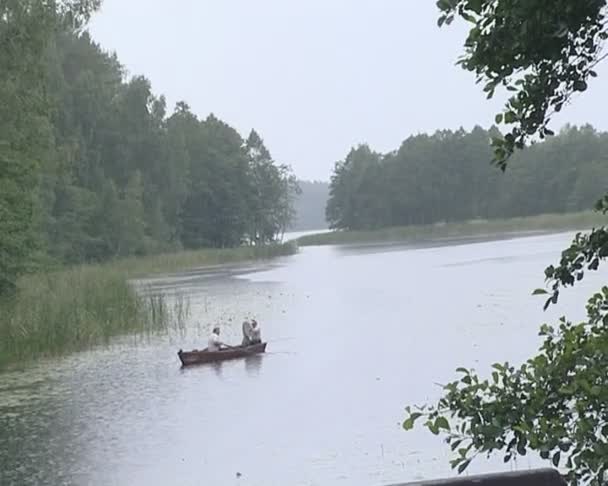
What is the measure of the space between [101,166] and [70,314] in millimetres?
35847

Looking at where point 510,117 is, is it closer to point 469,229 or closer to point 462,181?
point 469,229

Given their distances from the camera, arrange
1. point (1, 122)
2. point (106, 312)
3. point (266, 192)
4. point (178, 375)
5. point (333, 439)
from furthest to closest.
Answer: point (266, 192), point (106, 312), point (178, 375), point (1, 122), point (333, 439)

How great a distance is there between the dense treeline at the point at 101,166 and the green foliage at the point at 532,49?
12.9 metres

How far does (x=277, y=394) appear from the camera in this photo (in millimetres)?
14102

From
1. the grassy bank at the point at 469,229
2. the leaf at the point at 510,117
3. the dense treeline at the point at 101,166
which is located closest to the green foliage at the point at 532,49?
the leaf at the point at 510,117

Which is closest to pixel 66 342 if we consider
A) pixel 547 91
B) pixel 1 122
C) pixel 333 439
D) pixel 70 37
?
pixel 1 122

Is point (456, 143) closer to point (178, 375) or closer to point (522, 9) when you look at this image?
point (178, 375)

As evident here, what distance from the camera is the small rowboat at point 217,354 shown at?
16.9 metres

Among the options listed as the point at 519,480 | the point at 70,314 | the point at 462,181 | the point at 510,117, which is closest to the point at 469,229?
the point at 462,181

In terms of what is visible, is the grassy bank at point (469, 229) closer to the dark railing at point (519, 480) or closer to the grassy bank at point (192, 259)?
the grassy bank at point (192, 259)

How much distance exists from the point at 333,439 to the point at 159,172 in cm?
4962

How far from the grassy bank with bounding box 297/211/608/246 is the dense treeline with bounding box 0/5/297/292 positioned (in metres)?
5.38

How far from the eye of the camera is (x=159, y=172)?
58969mm

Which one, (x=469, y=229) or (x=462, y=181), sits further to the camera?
(x=462, y=181)
